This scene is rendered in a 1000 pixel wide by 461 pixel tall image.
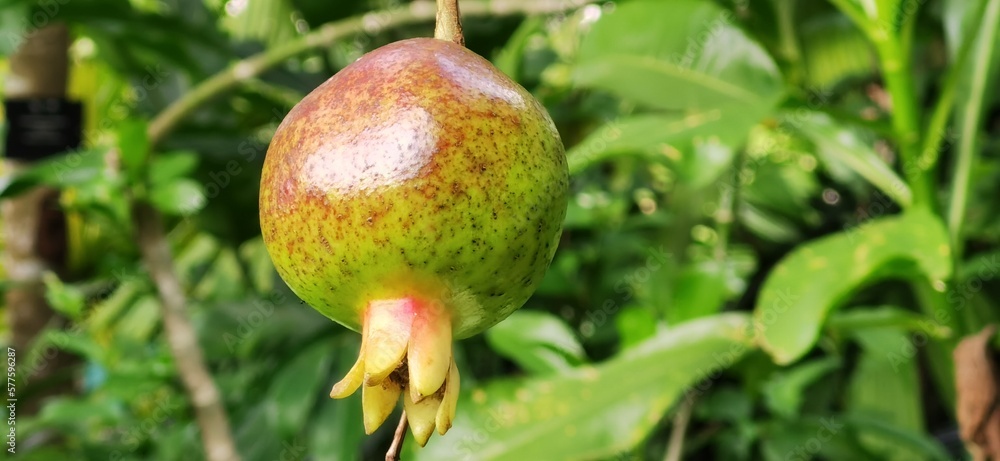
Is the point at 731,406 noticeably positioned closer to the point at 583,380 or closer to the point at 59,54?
the point at 583,380

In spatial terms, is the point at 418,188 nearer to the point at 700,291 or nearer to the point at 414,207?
the point at 414,207

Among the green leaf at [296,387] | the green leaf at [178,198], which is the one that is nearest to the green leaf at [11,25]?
the green leaf at [178,198]

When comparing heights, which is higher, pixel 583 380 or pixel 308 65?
pixel 583 380

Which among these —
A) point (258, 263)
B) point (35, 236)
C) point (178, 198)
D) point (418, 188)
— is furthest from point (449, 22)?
point (258, 263)

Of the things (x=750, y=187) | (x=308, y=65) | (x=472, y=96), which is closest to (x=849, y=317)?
(x=750, y=187)

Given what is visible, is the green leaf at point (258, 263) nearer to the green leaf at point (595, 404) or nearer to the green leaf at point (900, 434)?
the green leaf at point (595, 404)
